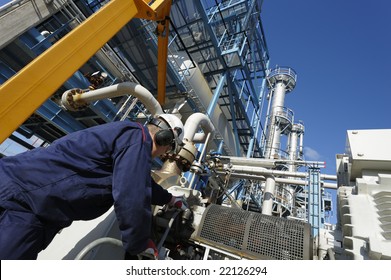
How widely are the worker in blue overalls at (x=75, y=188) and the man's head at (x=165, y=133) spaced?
0.19 meters

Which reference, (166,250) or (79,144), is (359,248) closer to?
(166,250)

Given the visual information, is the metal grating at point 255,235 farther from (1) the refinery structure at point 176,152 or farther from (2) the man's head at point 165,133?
(2) the man's head at point 165,133

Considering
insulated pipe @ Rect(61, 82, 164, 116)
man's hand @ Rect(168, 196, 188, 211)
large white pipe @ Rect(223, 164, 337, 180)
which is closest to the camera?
man's hand @ Rect(168, 196, 188, 211)

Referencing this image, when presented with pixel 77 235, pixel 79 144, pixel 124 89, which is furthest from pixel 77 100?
pixel 79 144

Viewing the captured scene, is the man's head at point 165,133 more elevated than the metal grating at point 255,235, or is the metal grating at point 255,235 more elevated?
the man's head at point 165,133

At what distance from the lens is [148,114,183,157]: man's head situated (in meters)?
1.61

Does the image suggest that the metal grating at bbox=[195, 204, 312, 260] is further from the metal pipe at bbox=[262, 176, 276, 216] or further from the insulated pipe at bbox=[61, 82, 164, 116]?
the metal pipe at bbox=[262, 176, 276, 216]

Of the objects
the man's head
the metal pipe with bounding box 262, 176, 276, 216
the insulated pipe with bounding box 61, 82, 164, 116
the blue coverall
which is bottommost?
the blue coverall

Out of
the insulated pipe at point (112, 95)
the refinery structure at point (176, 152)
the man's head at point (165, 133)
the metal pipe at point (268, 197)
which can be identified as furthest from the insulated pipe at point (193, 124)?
the metal pipe at point (268, 197)

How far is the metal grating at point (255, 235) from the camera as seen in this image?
1481mm

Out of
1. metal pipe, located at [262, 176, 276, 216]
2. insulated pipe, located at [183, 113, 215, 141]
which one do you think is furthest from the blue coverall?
metal pipe, located at [262, 176, 276, 216]

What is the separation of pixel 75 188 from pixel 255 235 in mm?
1299

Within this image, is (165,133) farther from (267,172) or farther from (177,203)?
(267,172)

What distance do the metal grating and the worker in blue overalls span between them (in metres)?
0.59
